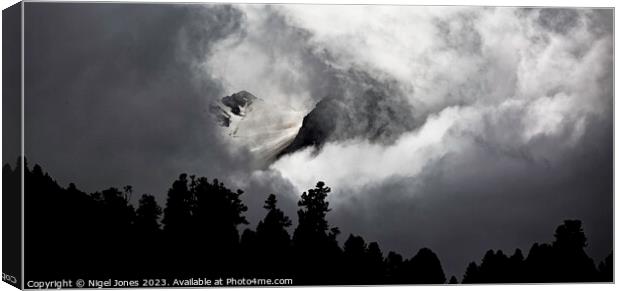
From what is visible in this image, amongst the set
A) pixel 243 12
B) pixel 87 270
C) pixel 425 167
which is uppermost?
pixel 243 12

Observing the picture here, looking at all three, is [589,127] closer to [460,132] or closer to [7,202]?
[460,132]

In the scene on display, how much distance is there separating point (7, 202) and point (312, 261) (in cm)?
403

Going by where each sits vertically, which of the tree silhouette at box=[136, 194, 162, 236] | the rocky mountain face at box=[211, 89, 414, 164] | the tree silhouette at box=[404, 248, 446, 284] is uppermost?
the rocky mountain face at box=[211, 89, 414, 164]

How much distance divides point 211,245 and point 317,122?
2123mm

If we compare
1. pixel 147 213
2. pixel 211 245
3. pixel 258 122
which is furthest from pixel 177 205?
pixel 258 122

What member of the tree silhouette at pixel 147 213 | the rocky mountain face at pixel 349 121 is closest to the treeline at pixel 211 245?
the tree silhouette at pixel 147 213

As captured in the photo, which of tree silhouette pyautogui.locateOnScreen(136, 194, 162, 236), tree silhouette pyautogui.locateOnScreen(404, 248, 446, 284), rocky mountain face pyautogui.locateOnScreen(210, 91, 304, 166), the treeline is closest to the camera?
the treeline

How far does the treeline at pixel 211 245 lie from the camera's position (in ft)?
57.4

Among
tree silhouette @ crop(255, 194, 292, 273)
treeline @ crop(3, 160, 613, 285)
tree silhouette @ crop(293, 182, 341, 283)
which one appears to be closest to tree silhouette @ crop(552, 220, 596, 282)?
treeline @ crop(3, 160, 613, 285)

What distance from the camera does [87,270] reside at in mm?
17641

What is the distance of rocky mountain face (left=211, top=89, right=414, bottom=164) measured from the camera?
59.7ft

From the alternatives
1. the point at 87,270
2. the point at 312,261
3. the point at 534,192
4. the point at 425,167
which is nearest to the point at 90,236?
the point at 87,270

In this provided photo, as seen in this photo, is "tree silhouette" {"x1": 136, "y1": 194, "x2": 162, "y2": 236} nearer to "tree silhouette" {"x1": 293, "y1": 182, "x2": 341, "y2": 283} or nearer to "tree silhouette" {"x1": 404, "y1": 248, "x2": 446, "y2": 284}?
"tree silhouette" {"x1": 293, "y1": 182, "x2": 341, "y2": 283}

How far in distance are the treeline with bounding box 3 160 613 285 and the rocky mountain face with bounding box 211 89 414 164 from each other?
0.64 m
